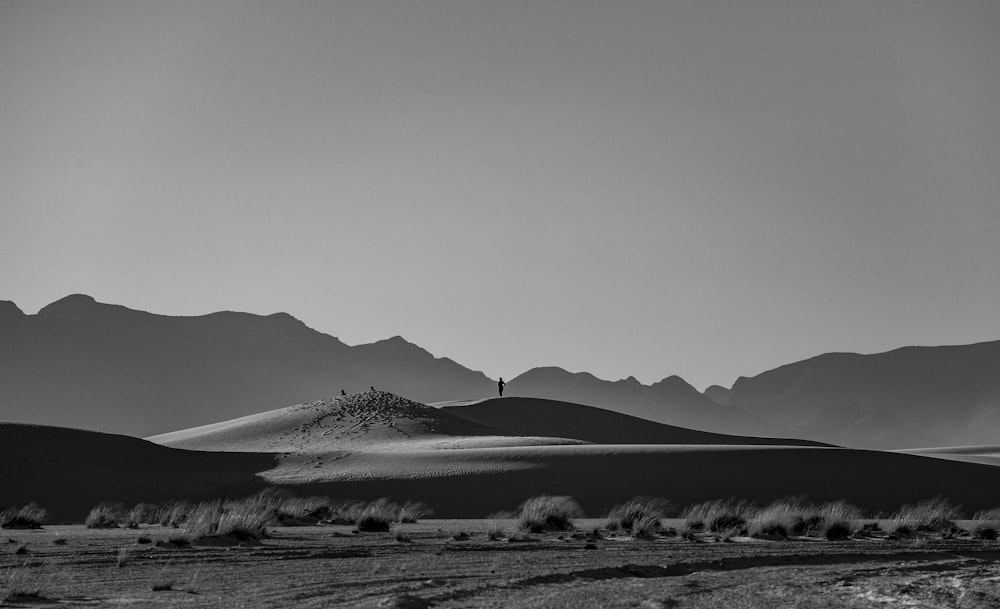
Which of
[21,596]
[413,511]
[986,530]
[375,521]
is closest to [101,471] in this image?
[413,511]

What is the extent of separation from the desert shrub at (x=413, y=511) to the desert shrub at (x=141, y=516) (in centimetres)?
651

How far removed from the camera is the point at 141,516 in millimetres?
30922

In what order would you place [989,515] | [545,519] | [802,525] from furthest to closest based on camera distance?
[989,515] < [545,519] < [802,525]

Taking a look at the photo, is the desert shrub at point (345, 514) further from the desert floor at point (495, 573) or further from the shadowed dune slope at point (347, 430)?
the shadowed dune slope at point (347, 430)

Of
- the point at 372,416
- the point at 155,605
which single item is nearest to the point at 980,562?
the point at 155,605

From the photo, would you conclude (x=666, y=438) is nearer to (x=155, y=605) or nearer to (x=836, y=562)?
(x=836, y=562)

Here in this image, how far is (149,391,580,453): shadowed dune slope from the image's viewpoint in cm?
5212

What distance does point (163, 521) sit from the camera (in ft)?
93.4

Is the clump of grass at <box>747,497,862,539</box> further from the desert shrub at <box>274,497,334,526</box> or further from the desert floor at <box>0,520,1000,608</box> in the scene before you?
the desert shrub at <box>274,497,334,526</box>

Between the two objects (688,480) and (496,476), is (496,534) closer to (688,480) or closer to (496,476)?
(496,476)

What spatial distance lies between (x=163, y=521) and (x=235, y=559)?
38.0 feet

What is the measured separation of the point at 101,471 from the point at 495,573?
3201cm

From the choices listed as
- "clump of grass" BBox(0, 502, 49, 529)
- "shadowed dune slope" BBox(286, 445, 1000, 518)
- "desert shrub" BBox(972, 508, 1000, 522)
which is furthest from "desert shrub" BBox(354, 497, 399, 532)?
"desert shrub" BBox(972, 508, 1000, 522)

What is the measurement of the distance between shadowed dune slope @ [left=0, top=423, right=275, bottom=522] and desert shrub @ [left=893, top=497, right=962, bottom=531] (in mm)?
21417
